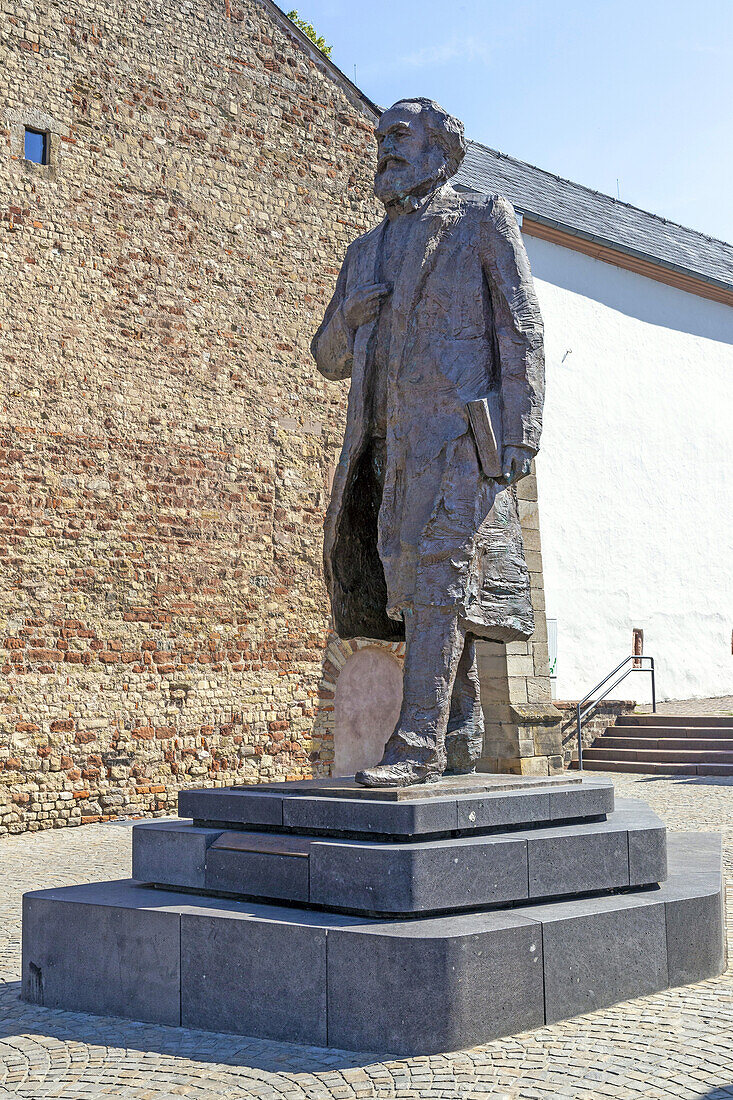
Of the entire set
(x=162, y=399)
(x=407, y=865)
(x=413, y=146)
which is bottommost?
(x=407, y=865)

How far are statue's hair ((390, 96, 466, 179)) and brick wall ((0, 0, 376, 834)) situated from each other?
7127 millimetres

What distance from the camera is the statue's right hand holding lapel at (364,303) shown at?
4738 millimetres

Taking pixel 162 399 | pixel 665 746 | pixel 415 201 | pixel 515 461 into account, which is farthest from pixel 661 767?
pixel 415 201

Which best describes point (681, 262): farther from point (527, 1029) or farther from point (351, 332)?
point (527, 1029)

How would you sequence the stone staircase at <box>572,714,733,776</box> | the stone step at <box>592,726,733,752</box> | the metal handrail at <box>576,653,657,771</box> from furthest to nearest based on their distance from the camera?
the metal handrail at <box>576,653,657,771</box> < the stone step at <box>592,726,733,752</box> < the stone staircase at <box>572,714,733,776</box>

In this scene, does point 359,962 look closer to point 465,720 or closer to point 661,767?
point 465,720

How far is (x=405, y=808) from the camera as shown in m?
3.72

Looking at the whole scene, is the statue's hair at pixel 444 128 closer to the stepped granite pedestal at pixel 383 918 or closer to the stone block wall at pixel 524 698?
the stepped granite pedestal at pixel 383 918

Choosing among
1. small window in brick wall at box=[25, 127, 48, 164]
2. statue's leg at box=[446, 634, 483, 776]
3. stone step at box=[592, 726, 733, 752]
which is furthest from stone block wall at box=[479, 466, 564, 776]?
statue's leg at box=[446, 634, 483, 776]

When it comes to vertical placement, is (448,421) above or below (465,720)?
above

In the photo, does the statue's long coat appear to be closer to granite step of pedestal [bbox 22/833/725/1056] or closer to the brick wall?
granite step of pedestal [bbox 22/833/725/1056]

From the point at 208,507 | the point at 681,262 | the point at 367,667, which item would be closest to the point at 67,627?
the point at 208,507

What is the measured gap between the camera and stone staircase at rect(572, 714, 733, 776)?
14914mm

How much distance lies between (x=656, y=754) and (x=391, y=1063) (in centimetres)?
1294
